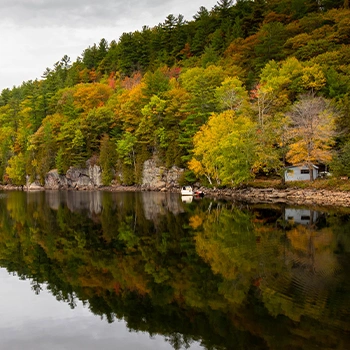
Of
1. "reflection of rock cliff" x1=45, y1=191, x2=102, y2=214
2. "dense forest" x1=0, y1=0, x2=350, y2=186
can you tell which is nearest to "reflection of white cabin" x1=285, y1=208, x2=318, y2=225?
"dense forest" x1=0, y1=0, x2=350, y2=186

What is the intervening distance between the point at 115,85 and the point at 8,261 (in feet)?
257

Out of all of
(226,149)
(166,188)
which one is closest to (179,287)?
(226,149)

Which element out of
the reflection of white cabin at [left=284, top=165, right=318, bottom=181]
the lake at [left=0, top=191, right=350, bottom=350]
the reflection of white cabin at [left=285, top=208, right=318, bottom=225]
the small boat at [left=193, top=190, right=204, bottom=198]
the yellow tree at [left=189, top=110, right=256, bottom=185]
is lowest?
the lake at [left=0, top=191, right=350, bottom=350]

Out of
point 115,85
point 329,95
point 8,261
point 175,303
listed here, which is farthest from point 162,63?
point 175,303

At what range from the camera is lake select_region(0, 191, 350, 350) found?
9.63m

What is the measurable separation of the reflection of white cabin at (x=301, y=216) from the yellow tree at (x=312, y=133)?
11.9m

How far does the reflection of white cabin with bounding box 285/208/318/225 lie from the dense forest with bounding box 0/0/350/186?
35.7 ft

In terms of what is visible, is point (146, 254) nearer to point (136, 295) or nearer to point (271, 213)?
point (136, 295)

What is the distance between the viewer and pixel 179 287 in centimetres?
1295

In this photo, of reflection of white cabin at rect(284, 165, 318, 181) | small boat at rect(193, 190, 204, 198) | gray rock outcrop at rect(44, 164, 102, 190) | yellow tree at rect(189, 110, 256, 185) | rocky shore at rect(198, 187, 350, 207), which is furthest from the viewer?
gray rock outcrop at rect(44, 164, 102, 190)

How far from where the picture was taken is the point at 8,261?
18078 millimetres

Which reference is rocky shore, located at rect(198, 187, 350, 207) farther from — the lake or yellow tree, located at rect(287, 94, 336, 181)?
the lake

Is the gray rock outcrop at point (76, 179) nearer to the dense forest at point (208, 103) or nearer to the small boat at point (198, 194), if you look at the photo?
the dense forest at point (208, 103)

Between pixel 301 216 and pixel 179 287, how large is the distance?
17.1 m
